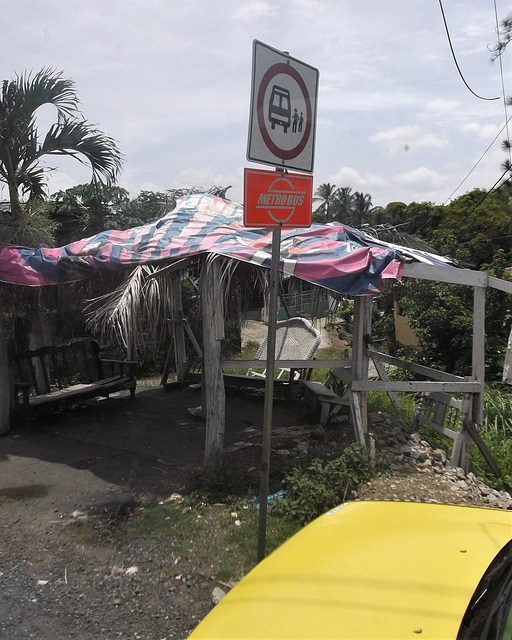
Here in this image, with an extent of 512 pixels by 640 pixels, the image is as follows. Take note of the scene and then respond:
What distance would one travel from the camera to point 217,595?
11.5 ft

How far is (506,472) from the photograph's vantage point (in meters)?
5.97

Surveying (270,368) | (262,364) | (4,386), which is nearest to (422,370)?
(262,364)

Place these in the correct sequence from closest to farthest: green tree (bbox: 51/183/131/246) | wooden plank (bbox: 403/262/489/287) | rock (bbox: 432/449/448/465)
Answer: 1. wooden plank (bbox: 403/262/489/287)
2. rock (bbox: 432/449/448/465)
3. green tree (bbox: 51/183/131/246)

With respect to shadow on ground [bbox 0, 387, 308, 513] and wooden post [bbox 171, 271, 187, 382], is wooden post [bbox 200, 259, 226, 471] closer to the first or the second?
shadow on ground [bbox 0, 387, 308, 513]

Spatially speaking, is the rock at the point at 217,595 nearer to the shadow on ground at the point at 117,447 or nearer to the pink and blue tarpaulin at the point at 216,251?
the shadow on ground at the point at 117,447

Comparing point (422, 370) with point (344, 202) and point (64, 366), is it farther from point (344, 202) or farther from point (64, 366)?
point (344, 202)

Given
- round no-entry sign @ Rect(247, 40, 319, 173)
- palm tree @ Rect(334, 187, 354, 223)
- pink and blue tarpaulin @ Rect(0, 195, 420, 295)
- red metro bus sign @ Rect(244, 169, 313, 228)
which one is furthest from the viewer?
palm tree @ Rect(334, 187, 354, 223)

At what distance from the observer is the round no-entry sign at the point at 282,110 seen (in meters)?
3.14

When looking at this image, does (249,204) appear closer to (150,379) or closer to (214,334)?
(214,334)

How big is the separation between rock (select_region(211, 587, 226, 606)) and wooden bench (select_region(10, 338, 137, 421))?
4.67 meters

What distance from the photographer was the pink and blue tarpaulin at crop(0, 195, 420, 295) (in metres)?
4.98

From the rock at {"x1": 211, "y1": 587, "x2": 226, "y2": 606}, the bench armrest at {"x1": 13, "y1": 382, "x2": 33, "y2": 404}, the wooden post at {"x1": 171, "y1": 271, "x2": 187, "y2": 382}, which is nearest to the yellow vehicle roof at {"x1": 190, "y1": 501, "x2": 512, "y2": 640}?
the rock at {"x1": 211, "y1": 587, "x2": 226, "y2": 606}

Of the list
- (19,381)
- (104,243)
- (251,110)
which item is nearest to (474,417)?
(251,110)

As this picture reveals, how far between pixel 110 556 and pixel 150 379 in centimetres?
818
